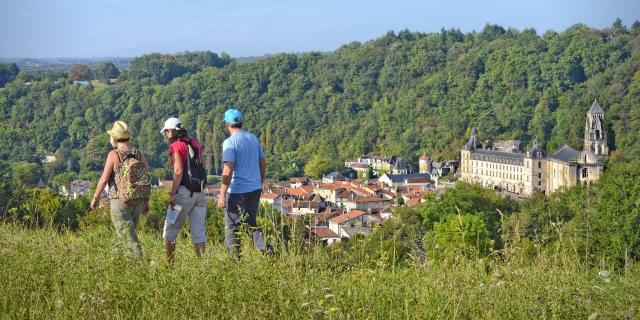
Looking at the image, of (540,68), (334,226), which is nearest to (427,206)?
(334,226)

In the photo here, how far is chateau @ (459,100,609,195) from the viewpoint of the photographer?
3662 cm

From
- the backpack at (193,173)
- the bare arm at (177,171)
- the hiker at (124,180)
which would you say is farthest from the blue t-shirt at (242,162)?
the hiker at (124,180)

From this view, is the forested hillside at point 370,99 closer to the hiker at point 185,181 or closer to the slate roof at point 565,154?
the slate roof at point 565,154

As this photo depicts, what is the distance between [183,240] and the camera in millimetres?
5191

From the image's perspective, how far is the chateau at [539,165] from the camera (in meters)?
36.6

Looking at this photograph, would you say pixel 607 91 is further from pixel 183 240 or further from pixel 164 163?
pixel 183 240

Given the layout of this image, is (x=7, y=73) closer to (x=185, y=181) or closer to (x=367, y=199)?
(x=367, y=199)

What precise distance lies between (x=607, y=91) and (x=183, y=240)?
50123 millimetres

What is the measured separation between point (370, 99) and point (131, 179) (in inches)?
2780

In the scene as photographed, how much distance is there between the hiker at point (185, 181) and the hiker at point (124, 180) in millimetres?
229

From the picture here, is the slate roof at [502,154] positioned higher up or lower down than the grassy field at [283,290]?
lower down

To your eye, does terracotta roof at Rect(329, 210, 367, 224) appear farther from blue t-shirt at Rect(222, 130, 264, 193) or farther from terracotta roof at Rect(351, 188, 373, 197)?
blue t-shirt at Rect(222, 130, 264, 193)

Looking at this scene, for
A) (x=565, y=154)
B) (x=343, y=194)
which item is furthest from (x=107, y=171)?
(x=565, y=154)

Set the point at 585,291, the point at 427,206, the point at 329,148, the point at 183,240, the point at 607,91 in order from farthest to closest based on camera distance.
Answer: the point at 329,148, the point at 607,91, the point at 427,206, the point at 183,240, the point at 585,291
